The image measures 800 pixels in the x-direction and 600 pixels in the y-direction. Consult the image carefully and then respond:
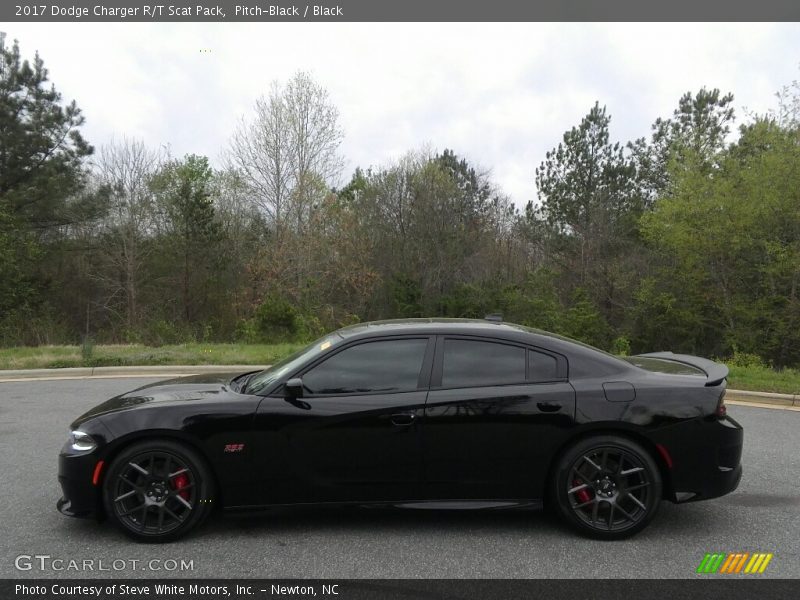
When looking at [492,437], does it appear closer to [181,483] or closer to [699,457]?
[699,457]

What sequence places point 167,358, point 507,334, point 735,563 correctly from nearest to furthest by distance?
point 735,563, point 507,334, point 167,358

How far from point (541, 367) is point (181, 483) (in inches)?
99.3

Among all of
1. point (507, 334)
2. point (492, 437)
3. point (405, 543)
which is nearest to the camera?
point (405, 543)

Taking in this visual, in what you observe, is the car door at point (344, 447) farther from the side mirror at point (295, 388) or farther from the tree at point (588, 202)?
the tree at point (588, 202)

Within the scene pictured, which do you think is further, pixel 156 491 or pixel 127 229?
pixel 127 229

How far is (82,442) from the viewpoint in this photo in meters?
3.71

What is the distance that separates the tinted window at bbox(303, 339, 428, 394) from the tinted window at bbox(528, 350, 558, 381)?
75 cm

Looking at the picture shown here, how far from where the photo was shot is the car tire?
3.62 meters

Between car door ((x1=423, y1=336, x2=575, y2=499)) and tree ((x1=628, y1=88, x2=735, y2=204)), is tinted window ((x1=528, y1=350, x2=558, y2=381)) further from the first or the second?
tree ((x1=628, y1=88, x2=735, y2=204))

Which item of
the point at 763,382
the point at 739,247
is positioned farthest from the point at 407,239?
the point at 763,382

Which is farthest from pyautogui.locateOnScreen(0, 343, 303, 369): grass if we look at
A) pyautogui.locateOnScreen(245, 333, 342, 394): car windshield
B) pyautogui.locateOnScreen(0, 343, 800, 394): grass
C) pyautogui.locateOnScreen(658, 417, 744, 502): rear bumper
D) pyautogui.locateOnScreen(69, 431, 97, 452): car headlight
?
pyautogui.locateOnScreen(658, 417, 744, 502): rear bumper

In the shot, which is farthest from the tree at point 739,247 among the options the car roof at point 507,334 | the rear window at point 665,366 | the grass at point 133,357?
the car roof at point 507,334

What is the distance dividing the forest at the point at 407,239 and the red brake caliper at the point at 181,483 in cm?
1338

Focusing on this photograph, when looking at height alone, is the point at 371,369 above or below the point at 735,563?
above
